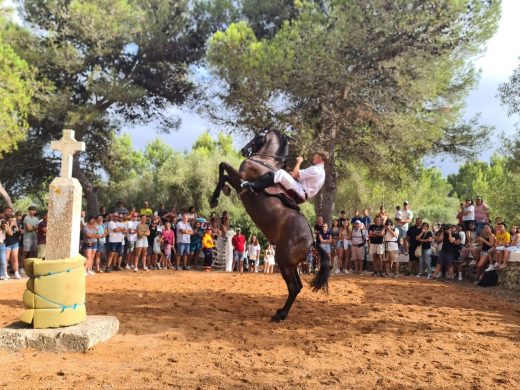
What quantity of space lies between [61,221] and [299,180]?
358cm

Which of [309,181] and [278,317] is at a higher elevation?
[309,181]

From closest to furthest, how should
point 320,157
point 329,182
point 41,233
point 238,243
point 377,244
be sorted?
point 320,157, point 41,233, point 377,244, point 238,243, point 329,182

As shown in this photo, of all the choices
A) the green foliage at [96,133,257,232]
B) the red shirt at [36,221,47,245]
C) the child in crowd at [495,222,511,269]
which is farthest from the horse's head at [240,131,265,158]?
the green foliage at [96,133,257,232]

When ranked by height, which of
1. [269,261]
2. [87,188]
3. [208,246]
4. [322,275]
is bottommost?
[269,261]

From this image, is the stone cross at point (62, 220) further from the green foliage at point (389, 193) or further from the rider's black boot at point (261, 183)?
the green foliage at point (389, 193)

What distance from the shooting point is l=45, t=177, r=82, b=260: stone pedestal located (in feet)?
20.1

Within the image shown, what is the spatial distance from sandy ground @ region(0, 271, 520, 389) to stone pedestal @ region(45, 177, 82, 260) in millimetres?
1274

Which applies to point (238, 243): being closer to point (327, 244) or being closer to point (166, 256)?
point (166, 256)

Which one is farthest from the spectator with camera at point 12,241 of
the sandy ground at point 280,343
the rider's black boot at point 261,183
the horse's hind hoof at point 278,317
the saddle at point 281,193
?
the horse's hind hoof at point 278,317

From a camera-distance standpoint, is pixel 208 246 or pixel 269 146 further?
pixel 208 246

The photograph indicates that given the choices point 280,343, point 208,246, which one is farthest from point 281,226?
point 208,246

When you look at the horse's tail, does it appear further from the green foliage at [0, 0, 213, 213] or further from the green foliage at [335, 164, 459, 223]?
the green foliage at [0, 0, 213, 213]

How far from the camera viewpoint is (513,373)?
201 inches

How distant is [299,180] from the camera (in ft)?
25.4
